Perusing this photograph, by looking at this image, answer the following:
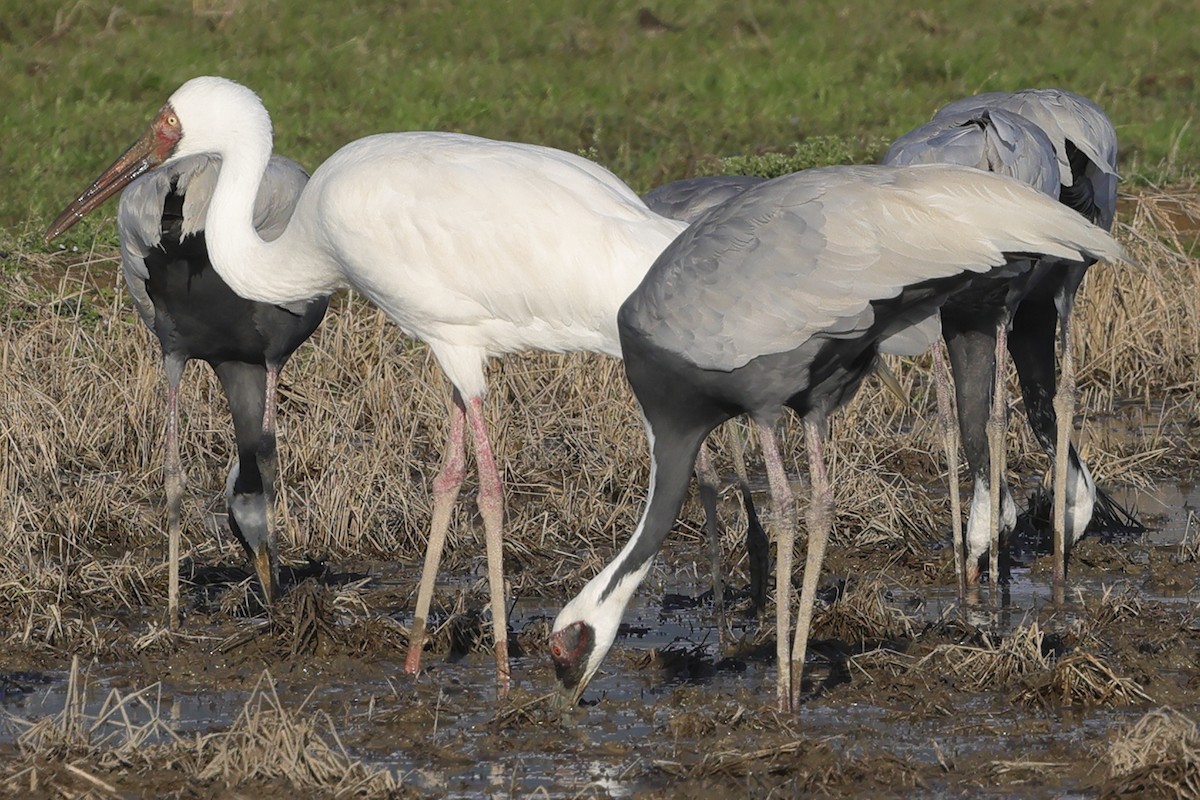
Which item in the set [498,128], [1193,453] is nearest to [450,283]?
[1193,453]

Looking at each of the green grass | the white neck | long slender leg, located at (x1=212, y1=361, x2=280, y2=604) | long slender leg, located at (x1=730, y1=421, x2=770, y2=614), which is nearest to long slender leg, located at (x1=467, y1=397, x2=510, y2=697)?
the white neck

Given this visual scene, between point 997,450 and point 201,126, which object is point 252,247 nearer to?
point 201,126

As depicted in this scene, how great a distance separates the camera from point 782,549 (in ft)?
18.9

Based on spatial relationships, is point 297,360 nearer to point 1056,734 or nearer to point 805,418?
point 805,418

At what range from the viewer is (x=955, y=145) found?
657cm

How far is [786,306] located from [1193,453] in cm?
371

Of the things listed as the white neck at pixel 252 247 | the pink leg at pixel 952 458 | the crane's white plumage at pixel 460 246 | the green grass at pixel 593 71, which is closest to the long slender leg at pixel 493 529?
the crane's white plumage at pixel 460 246

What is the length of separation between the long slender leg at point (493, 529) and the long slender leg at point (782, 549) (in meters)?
0.83

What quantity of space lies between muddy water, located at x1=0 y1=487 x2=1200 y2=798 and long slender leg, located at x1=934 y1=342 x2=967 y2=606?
13 cm

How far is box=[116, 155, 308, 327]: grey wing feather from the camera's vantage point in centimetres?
684

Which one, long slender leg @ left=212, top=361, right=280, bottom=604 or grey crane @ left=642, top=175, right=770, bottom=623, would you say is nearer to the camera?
grey crane @ left=642, top=175, right=770, bottom=623

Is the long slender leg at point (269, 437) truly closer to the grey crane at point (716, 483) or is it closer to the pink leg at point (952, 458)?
the grey crane at point (716, 483)

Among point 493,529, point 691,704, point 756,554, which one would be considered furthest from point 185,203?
point 691,704

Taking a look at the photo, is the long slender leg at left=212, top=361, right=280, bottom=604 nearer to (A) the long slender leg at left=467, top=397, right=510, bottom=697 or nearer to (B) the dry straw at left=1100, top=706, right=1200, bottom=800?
(A) the long slender leg at left=467, top=397, right=510, bottom=697
